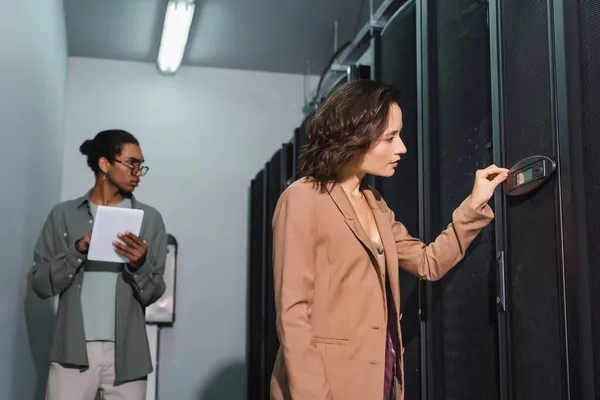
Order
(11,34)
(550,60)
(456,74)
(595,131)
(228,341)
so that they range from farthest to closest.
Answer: (228,341) < (11,34) < (456,74) < (550,60) < (595,131)

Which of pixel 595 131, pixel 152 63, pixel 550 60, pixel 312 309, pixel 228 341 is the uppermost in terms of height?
pixel 152 63

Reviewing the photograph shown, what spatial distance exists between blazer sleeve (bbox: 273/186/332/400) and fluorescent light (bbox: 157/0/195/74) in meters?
2.55

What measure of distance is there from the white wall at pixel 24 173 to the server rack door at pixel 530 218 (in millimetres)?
1361

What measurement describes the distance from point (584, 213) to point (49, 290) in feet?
5.30

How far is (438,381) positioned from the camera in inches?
72.3

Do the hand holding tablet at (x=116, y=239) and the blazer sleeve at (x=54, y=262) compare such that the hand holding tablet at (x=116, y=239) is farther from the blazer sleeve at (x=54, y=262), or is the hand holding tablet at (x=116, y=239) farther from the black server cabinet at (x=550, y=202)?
the black server cabinet at (x=550, y=202)

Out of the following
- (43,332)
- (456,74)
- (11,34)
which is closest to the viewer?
(456,74)

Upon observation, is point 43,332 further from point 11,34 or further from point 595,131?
point 595,131

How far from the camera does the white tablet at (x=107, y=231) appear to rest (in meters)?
2.13

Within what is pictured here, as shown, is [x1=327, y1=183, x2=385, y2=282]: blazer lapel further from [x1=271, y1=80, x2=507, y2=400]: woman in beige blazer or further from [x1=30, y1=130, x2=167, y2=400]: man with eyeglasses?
[x1=30, y1=130, x2=167, y2=400]: man with eyeglasses

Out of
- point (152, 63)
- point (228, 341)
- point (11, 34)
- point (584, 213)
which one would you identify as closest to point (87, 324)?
point (11, 34)

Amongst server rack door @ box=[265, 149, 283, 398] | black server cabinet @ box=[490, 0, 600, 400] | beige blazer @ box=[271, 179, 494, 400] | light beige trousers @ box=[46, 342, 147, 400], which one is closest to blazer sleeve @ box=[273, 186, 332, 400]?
beige blazer @ box=[271, 179, 494, 400]

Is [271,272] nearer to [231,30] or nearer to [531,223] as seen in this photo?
[231,30]

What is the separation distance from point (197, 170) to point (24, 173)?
235 centimetres
